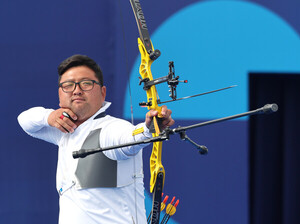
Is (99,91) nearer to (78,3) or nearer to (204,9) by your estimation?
(78,3)

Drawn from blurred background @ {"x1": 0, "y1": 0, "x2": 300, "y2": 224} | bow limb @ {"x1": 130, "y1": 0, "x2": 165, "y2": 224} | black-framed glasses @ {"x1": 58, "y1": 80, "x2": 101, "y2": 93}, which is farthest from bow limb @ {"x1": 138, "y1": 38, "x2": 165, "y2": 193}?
blurred background @ {"x1": 0, "y1": 0, "x2": 300, "y2": 224}

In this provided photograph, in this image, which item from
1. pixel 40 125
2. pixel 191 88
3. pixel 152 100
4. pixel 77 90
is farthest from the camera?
pixel 191 88

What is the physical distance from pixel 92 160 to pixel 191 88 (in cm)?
118

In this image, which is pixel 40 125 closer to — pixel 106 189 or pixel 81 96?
pixel 81 96

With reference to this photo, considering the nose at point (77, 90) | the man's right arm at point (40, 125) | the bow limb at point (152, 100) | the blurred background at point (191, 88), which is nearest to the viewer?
the bow limb at point (152, 100)

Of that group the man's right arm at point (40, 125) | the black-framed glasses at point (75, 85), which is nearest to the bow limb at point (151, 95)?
the black-framed glasses at point (75, 85)

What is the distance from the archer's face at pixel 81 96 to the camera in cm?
174

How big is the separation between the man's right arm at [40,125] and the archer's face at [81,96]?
0.57 ft

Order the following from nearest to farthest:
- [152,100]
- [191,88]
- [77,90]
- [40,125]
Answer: [152,100]
[77,90]
[40,125]
[191,88]

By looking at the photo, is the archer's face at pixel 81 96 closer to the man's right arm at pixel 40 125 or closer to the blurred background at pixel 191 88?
the man's right arm at pixel 40 125

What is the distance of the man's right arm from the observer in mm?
1920

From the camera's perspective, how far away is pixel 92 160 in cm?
166

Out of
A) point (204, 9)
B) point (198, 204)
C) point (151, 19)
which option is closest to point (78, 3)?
point (151, 19)

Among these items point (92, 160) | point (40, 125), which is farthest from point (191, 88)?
point (92, 160)
